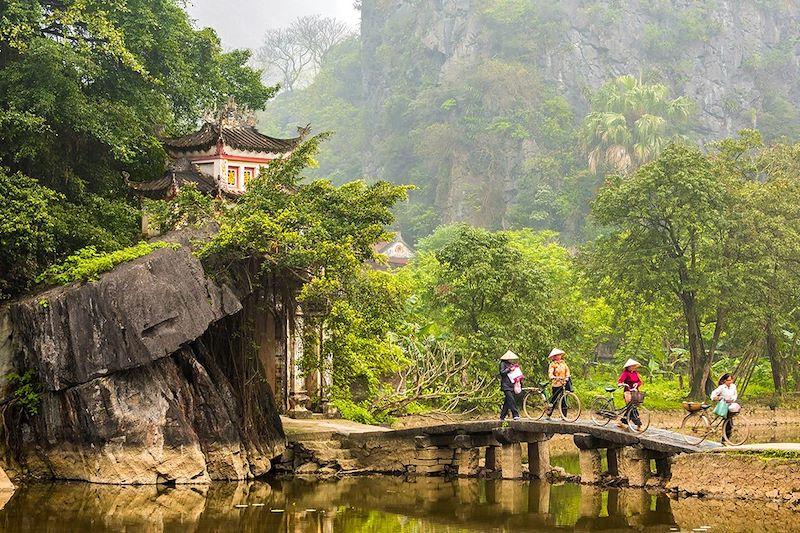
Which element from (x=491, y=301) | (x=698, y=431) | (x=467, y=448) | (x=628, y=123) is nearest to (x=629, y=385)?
(x=698, y=431)

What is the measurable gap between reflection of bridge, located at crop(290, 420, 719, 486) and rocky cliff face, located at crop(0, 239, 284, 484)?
2440 millimetres

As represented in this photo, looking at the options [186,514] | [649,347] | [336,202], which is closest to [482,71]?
[649,347]

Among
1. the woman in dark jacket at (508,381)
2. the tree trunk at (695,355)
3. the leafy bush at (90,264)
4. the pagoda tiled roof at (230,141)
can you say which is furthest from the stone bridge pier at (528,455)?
the tree trunk at (695,355)

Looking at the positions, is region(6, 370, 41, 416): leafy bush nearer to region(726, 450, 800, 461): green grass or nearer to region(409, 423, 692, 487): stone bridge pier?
region(409, 423, 692, 487): stone bridge pier

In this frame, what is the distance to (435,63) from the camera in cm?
9306

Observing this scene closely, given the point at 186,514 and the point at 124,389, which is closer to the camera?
the point at 186,514

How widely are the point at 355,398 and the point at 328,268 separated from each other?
8.63 m

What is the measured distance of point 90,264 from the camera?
22391mm

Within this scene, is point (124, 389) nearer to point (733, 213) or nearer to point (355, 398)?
point (355, 398)

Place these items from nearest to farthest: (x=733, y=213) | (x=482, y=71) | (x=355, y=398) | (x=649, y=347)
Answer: (x=355, y=398) < (x=733, y=213) < (x=649, y=347) < (x=482, y=71)

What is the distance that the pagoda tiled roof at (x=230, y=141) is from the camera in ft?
97.8

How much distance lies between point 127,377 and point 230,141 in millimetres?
9550

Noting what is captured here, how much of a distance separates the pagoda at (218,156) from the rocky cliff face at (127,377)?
631 cm

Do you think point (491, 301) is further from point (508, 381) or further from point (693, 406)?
point (693, 406)
